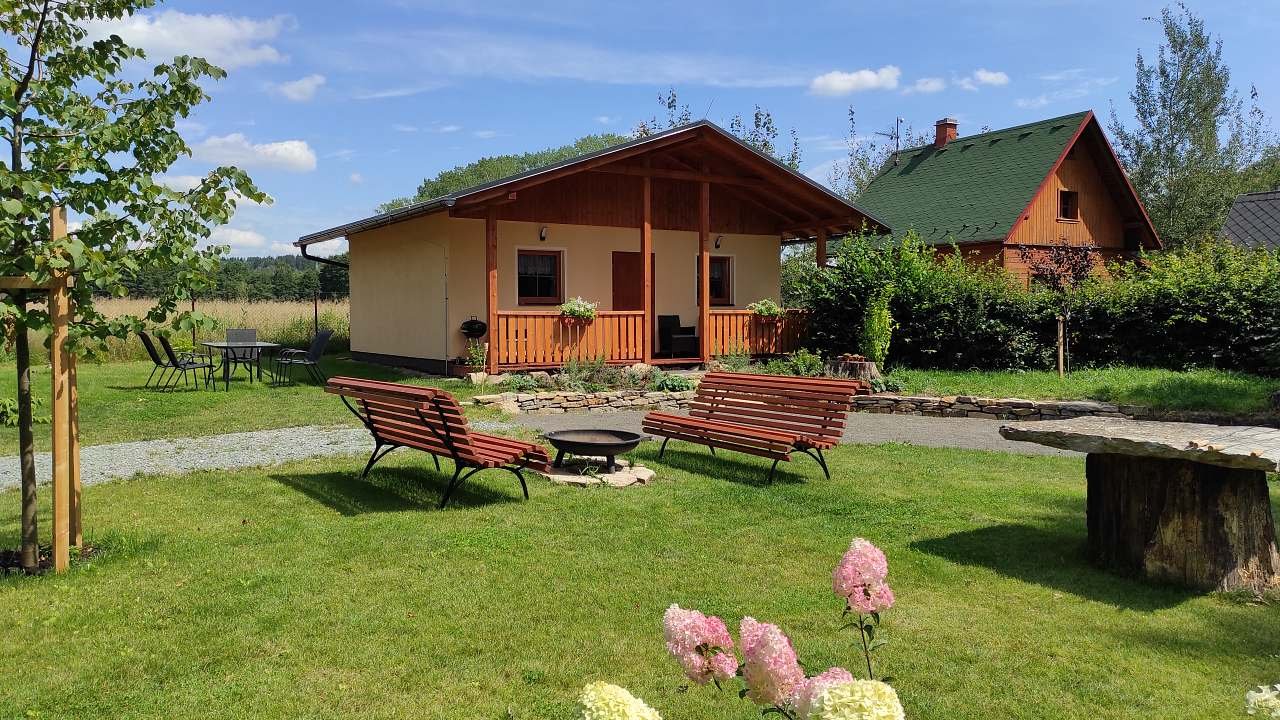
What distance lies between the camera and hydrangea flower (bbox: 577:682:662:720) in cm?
155

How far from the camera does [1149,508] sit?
4801 millimetres

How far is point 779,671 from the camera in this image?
5.97 feet

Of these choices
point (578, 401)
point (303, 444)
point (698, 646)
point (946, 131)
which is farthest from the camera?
point (946, 131)

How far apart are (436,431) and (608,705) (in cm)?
507

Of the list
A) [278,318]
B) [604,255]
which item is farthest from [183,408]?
[278,318]

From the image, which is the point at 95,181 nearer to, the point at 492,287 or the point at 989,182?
the point at 492,287

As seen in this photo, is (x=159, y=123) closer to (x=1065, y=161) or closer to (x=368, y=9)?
(x=368, y=9)

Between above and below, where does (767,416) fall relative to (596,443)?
above

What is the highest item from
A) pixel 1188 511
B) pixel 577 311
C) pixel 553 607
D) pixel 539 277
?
pixel 539 277

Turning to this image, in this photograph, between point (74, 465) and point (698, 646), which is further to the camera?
point (74, 465)

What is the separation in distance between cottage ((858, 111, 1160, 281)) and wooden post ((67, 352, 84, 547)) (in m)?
20.6

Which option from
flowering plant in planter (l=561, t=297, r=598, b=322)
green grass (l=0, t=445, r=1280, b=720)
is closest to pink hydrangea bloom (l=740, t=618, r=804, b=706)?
green grass (l=0, t=445, r=1280, b=720)

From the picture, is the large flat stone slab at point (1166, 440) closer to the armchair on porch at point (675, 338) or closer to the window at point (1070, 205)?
the armchair on porch at point (675, 338)

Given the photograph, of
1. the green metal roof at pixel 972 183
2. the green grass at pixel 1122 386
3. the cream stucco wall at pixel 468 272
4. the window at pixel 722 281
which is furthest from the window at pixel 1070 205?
the window at pixel 722 281
